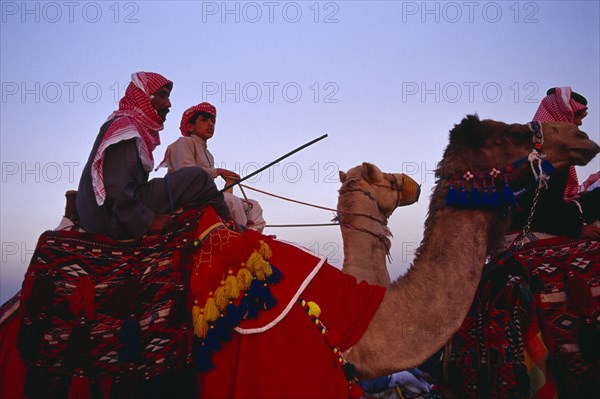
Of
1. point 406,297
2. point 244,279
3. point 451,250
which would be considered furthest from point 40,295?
point 451,250

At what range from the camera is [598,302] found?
4031mm

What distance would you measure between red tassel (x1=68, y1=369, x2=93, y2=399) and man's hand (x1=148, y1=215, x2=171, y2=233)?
946 millimetres

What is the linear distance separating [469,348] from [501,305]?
1.51ft

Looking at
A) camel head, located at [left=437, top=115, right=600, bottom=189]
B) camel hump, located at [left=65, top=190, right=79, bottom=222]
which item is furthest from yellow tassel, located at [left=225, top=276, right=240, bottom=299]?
camel head, located at [left=437, top=115, right=600, bottom=189]

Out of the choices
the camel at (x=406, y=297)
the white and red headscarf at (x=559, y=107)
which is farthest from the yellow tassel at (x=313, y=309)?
the white and red headscarf at (x=559, y=107)

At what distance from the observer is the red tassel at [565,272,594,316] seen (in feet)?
13.2

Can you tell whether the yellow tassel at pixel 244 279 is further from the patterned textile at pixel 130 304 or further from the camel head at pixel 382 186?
the camel head at pixel 382 186

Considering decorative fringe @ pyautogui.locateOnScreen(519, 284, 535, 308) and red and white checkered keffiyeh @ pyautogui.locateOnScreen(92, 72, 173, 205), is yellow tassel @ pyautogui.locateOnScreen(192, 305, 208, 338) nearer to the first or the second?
red and white checkered keffiyeh @ pyautogui.locateOnScreen(92, 72, 173, 205)

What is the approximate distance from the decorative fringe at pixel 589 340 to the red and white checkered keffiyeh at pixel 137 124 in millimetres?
3377

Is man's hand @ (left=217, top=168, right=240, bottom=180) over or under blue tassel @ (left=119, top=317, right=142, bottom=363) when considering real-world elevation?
over

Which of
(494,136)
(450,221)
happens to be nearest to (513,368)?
(450,221)

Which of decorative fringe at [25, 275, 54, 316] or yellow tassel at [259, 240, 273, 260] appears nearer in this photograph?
decorative fringe at [25, 275, 54, 316]

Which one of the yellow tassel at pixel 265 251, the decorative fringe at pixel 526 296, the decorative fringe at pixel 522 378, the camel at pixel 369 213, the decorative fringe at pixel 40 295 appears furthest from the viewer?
the camel at pixel 369 213

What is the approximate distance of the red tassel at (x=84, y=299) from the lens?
3.17 meters
